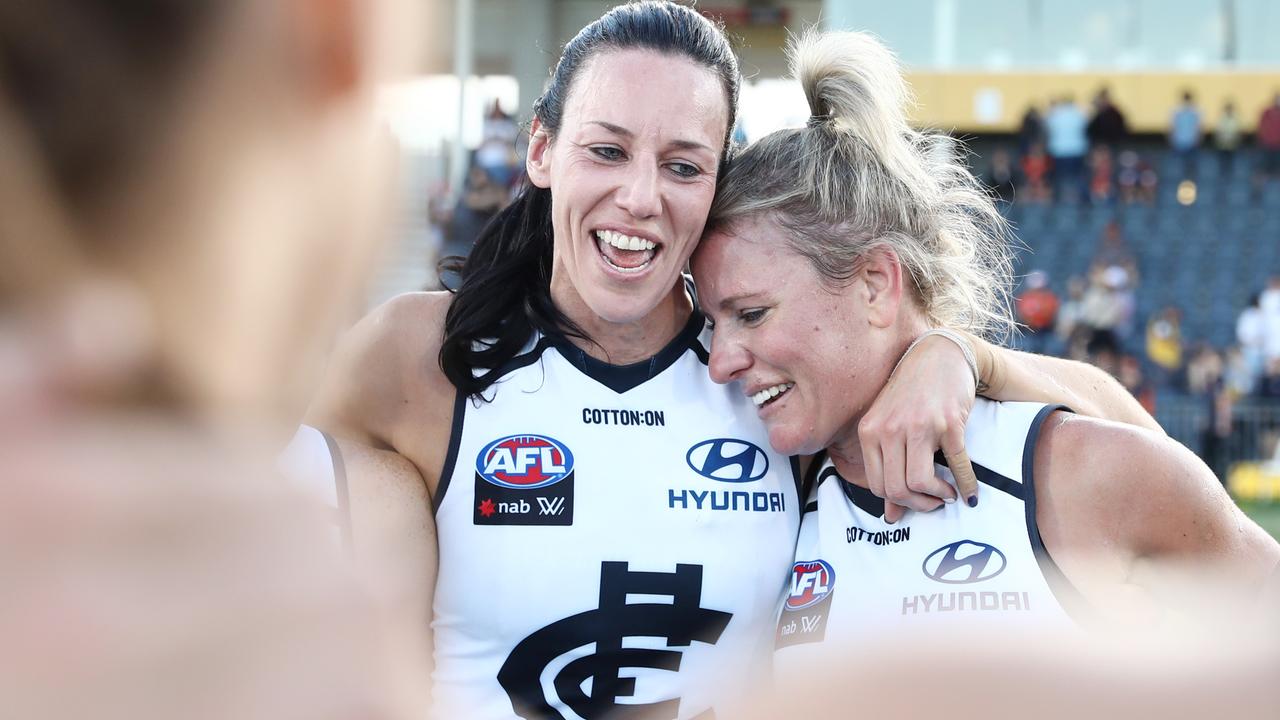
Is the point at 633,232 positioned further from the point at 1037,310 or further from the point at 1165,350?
the point at 1165,350

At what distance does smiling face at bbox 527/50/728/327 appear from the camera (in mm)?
2832

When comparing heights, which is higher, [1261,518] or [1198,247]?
[1198,247]

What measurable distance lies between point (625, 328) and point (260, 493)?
2503 mm

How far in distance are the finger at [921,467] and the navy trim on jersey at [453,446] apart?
1.09 meters

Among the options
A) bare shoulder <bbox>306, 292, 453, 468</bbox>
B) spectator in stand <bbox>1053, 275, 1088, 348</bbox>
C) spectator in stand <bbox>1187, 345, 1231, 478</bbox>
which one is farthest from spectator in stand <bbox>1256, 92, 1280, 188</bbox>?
bare shoulder <bbox>306, 292, 453, 468</bbox>

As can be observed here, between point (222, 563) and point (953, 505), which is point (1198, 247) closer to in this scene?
point (953, 505)

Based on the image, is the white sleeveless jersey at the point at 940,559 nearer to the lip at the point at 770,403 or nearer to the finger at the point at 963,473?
the finger at the point at 963,473

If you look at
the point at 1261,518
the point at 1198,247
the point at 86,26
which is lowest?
the point at 1261,518

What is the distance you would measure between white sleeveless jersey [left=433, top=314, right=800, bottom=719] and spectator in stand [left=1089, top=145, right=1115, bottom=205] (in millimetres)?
19561

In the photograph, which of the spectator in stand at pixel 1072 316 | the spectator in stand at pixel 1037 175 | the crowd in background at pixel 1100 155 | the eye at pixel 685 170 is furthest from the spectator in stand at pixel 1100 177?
the eye at pixel 685 170

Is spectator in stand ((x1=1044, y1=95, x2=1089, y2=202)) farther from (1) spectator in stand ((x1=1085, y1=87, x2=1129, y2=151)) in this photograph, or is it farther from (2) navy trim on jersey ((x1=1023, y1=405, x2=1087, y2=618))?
(2) navy trim on jersey ((x1=1023, y1=405, x2=1087, y2=618))

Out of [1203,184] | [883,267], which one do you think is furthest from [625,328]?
[1203,184]

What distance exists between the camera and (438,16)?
0.70m

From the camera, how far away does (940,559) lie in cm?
277
